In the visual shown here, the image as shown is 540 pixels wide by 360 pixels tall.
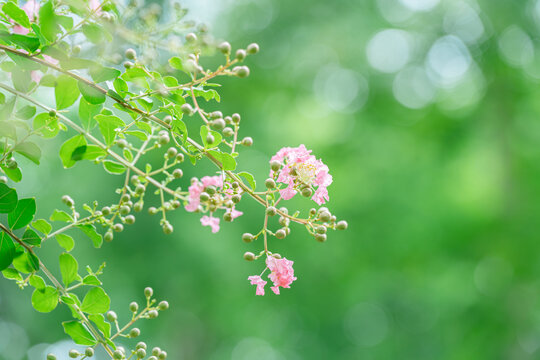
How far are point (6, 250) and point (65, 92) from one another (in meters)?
0.20

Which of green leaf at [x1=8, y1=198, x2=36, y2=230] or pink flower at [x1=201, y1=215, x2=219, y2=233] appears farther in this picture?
pink flower at [x1=201, y1=215, x2=219, y2=233]

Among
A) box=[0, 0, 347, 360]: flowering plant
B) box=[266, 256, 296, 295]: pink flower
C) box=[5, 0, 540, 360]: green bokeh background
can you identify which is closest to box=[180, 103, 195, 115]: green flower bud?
box=[0, 0, 347, 360]: flowering plant

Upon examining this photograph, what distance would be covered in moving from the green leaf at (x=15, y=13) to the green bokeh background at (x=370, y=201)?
3.61 meters

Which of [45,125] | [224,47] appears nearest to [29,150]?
[45,125]

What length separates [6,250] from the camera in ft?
2.27

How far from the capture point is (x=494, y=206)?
4.73m

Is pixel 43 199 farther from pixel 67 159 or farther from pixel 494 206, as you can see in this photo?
pixel 67 159

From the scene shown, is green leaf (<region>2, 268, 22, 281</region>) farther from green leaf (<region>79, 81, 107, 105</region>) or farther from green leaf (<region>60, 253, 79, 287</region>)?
green leaf (<region>79, 81, 107, 105</region>)

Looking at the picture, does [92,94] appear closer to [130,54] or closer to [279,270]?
[130,54]

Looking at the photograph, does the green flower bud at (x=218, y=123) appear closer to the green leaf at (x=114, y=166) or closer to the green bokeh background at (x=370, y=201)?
the green leaf at (x=114, y=166)

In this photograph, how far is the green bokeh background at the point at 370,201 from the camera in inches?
178

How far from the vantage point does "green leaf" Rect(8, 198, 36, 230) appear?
28.7 inches

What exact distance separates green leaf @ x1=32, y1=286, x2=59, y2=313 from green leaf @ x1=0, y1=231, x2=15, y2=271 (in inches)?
2.4

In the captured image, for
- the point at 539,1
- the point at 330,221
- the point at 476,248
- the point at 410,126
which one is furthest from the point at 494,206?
the point at 330,221
